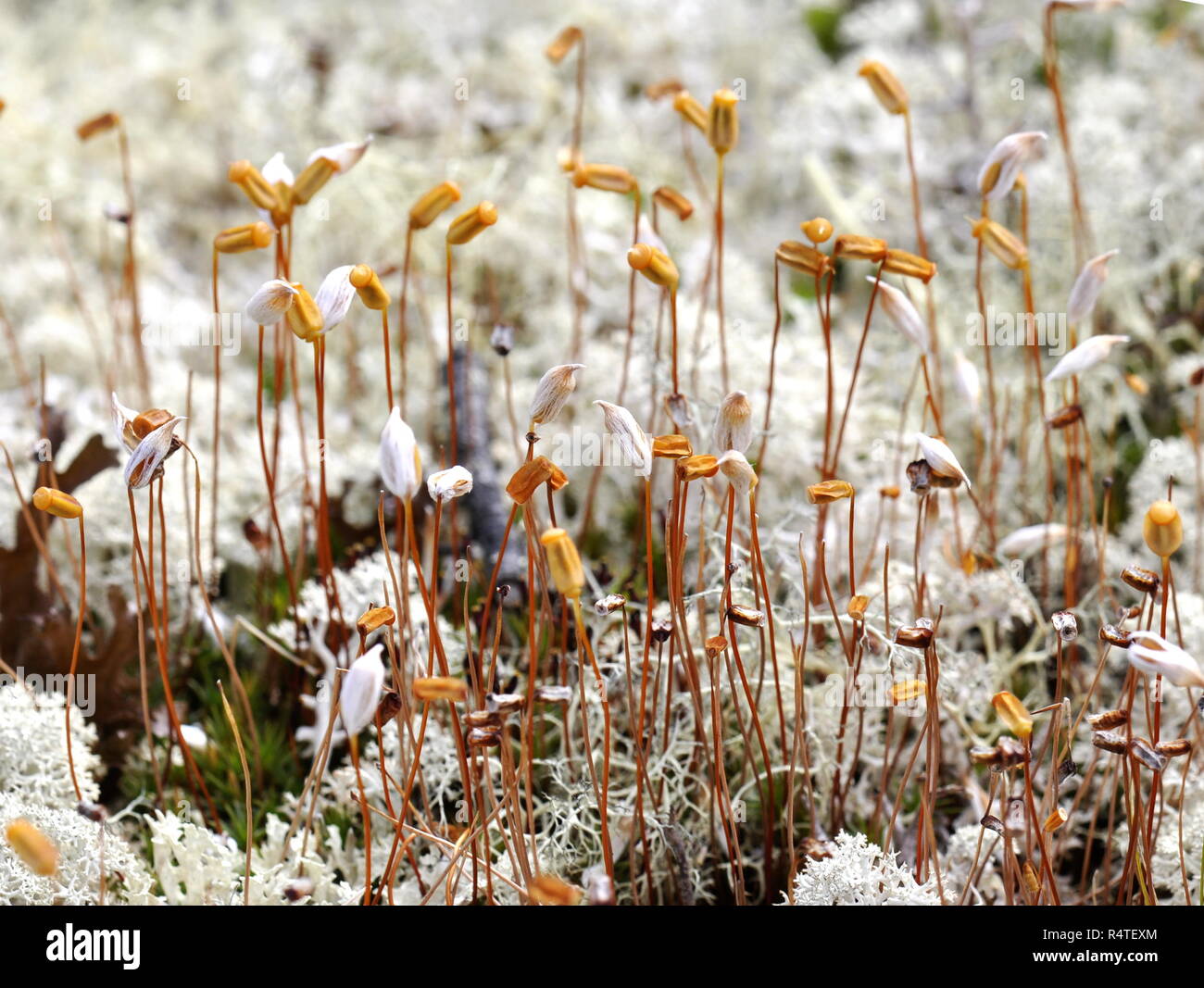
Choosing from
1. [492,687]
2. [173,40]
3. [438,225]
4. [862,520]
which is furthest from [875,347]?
[173,40]

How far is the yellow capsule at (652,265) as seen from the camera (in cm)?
89

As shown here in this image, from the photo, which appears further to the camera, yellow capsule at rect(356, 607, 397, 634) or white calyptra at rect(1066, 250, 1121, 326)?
white calyptra at rect(1066, 250, 1121, 326)

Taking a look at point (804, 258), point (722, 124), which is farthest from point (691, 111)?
point (804, 258)

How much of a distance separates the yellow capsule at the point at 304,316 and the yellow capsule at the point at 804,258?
0.43m

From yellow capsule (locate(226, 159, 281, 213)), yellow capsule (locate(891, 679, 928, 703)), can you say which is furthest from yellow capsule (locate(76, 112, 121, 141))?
yellow capsule (locate(891, 679, 928, 703))

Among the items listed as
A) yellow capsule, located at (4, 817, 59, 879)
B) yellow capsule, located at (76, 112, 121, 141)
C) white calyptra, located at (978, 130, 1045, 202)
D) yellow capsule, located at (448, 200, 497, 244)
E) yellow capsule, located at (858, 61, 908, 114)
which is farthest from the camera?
yellow capsule, located at (76, 112, 121, 141)

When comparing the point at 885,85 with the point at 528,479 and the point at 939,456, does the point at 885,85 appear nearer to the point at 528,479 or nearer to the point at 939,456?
the point at 939,456

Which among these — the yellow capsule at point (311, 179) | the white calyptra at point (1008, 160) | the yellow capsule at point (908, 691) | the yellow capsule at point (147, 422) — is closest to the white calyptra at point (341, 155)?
the yellow capsule at point (311, 179)

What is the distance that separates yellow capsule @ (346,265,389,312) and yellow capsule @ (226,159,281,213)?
0.15 meters

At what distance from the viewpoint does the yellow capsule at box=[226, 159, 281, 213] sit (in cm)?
96

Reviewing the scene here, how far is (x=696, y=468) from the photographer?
0.83 meters

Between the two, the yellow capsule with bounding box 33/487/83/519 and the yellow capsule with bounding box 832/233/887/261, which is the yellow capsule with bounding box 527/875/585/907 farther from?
the yellow capsule with bounding box 832/233/887/261

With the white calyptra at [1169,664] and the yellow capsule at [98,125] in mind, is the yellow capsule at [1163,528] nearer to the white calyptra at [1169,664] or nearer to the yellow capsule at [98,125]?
the white calyptra at [1169,664]
